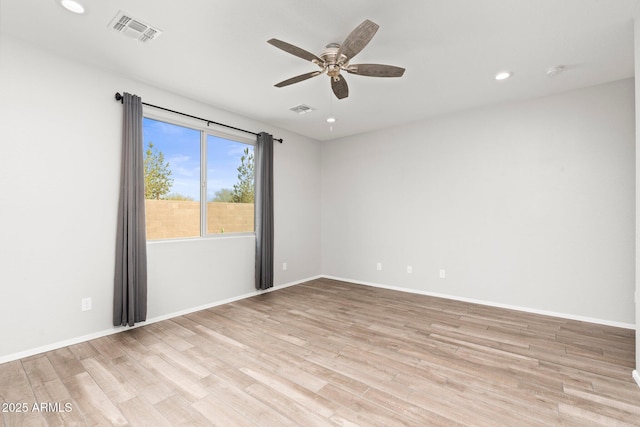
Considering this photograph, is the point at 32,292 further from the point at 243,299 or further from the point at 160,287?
the point at 243,299

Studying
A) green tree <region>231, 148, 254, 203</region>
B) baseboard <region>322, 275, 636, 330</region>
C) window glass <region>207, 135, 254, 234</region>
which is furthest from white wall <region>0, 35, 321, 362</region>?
baseboard <region>322, 275, 636, 330</region>

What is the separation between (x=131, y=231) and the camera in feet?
10.3

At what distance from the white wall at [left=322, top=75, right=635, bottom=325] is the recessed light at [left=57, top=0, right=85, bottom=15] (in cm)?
416

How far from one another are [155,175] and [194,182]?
0.51 metres

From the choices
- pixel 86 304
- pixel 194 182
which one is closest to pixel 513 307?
pixel 194 182

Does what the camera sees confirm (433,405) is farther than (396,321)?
No

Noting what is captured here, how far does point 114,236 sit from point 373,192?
153 inches

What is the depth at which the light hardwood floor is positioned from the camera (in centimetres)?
186

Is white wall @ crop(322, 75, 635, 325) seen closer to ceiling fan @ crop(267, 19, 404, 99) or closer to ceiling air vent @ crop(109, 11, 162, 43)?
ceiling fan @ crop(267, 19, 404, 99)

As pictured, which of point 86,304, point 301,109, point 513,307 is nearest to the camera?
point 86,304

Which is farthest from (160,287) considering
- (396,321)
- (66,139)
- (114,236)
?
(396,321)

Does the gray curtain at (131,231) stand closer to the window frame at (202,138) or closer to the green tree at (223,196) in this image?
the window frame at (202,138)

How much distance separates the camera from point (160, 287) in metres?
3.51

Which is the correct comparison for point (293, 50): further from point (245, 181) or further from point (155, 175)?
point (245, 181)
